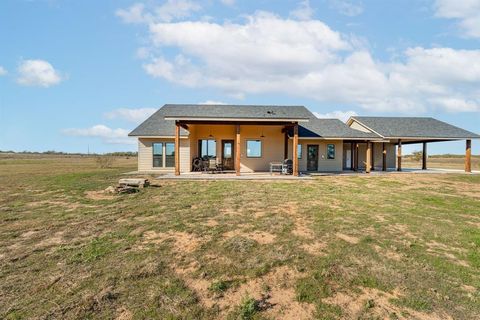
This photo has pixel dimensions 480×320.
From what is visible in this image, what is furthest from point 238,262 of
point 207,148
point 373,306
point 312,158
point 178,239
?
point 312,158

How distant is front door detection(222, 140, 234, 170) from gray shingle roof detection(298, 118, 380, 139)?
482cm

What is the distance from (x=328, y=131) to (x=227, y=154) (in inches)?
295

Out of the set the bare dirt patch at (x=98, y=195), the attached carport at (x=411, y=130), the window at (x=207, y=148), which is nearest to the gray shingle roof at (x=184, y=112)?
the window at (x=207, y=148)

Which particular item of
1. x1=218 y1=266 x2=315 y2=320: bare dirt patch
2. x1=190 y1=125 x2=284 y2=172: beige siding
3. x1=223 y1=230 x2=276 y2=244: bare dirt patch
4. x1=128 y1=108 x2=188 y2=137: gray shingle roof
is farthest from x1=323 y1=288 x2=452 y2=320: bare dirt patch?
x1=128 y1=108 x2=188 y2=137: gray shingle roof

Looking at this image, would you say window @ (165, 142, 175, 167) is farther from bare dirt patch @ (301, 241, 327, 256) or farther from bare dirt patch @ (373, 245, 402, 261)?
bare dirt patch @ (373, 245, 402, 261)

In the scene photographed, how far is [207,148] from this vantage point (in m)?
18.6

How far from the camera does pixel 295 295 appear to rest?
3.45 meters

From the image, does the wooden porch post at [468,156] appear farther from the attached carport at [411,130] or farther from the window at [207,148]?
the window at [207,148]

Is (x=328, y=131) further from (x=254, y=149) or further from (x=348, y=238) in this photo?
(x=348, y=238)

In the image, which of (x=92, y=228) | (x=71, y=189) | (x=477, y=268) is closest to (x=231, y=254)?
(x=92, y=228)

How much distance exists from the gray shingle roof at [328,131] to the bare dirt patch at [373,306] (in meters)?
15.7

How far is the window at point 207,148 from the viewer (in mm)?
18406

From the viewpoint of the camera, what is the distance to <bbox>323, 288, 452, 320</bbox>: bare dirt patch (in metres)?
3.12

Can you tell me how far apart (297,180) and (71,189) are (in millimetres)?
10014
